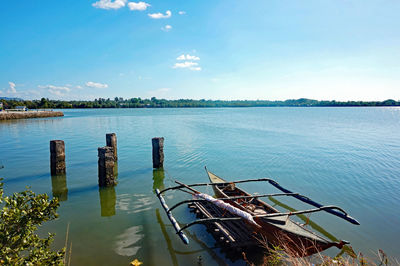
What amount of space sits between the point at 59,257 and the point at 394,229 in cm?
1186

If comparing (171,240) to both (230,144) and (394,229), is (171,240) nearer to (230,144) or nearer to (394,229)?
(394,229)

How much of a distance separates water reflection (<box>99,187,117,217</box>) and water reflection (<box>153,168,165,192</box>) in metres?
2.34

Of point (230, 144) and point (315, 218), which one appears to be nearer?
point (315, 218)

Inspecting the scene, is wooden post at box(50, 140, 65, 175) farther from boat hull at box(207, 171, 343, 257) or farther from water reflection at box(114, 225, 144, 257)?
boat hull at box(207, 171, 343, 257)

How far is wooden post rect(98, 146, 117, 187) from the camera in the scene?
12.7m

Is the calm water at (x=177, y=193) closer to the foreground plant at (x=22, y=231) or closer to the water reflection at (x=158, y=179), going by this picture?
the water reflection at (x=158, y=179)

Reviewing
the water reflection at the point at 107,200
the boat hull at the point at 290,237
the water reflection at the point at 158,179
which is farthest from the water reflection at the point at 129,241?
the water reflection at the point at 158,179

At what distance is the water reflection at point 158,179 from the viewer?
1422 centimetres

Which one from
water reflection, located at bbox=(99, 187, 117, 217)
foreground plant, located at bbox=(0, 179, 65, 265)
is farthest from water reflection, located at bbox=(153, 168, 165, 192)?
foreground plant, located at bbox=(0, 179, 65, 265)

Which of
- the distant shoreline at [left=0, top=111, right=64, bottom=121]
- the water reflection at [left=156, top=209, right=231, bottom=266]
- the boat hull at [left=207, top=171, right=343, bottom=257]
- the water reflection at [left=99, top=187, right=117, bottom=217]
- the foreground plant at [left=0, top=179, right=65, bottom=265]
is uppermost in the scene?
the distant shoreline at [left=0, top=111, right=64, bottom=121]

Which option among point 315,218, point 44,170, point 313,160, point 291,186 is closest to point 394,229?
point 315,218

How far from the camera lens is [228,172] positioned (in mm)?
17578

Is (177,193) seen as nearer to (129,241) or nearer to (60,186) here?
(129,241)

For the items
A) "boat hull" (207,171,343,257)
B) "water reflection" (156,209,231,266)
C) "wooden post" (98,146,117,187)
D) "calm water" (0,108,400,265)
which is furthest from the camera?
"wooden post" (98,146,117,187)
